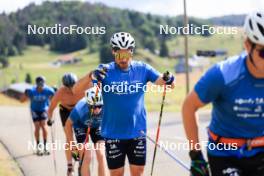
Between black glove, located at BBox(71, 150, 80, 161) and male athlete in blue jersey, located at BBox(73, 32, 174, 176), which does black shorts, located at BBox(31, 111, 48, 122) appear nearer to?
black glove, located at BBox(71, 150, 80, 161)

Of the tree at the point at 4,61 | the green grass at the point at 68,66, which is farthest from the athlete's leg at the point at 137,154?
the tree at the point at 4,61

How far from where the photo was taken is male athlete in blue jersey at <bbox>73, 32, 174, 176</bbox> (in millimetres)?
6598

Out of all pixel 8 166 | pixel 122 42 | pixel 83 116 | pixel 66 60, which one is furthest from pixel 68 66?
pixel 122 42

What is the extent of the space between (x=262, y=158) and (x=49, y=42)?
521 feet

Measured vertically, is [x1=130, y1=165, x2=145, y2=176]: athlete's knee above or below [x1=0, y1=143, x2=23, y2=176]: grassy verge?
above

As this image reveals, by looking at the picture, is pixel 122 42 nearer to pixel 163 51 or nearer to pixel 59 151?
pixel 59 151

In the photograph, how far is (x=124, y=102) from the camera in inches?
260

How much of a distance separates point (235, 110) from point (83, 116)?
15.2ft

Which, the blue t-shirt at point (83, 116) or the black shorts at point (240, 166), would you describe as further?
the blue t-shirt at point (83, 116)

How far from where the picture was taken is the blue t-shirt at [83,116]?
8.35 m

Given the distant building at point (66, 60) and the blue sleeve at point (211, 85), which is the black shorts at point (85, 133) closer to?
the blue sleeve at point (211, 85)

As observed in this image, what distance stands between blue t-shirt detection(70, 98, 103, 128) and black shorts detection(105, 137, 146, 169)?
151cm

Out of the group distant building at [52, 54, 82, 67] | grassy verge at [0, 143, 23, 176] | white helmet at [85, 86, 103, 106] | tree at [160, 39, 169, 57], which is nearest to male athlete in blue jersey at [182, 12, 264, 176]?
white helmet at [85, 86, 103, 106]

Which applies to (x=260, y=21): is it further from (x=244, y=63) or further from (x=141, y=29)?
(x=141, y=29)
